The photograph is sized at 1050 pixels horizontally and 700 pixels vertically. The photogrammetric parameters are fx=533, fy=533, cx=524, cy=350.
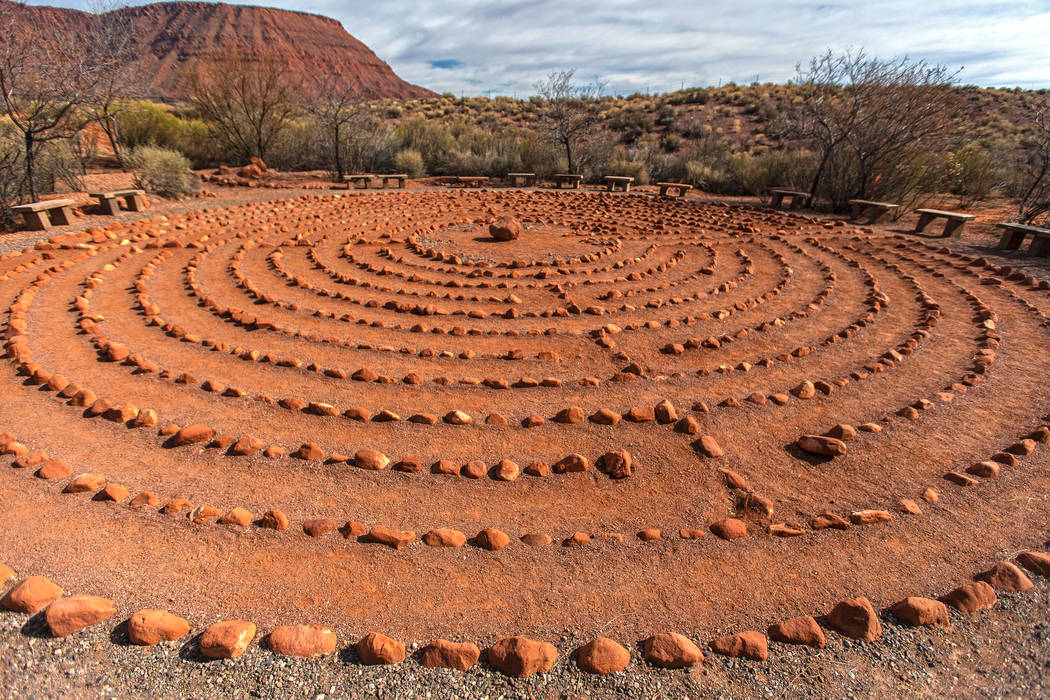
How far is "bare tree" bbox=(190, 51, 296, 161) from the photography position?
22984 millimetres

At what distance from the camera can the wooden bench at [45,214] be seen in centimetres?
1145

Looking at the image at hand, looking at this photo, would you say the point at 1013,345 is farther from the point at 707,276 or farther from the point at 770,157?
the point at 770,157

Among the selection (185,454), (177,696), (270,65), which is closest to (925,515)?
(177,696)

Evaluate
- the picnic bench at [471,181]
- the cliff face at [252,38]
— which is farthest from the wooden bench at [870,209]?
the cliff face at [252,38]

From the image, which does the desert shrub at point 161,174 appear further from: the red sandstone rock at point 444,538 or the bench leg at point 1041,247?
the bench leg at point 1041,247

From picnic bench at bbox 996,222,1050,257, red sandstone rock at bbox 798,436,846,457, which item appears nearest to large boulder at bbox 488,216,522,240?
red sandstone rock at bbox 798,436,846,457

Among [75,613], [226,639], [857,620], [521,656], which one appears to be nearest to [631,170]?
[857,620]

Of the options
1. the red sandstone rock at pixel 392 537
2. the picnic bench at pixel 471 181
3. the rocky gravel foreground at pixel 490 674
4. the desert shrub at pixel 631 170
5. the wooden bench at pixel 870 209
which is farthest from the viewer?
the desert shrub at pixel 631 170

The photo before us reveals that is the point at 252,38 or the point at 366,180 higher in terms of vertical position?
the point at 252,38

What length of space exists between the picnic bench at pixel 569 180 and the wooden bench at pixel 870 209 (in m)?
10.3

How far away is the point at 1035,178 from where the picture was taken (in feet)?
56.1

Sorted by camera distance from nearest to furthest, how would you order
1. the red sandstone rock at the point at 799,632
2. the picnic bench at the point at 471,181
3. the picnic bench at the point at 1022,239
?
the red sandstone rock at the point at 799,632
the picnic bench at the point at 1022,239
the picnic bench at the point at 471,181

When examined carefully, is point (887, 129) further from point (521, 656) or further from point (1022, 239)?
point (521, 656)

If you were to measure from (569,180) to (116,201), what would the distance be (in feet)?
53.2
